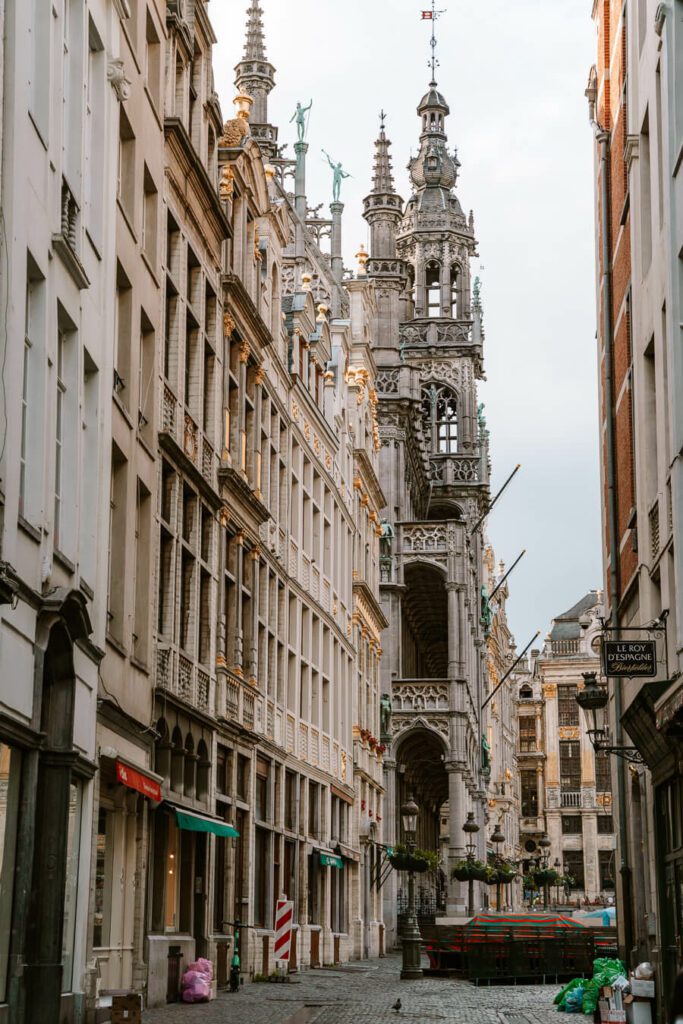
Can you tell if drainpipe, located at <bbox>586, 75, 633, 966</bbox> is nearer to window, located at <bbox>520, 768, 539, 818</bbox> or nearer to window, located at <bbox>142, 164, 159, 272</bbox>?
window, located at <bbox>142, 164, 159, 272</bbox>

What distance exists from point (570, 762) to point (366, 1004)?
335 ft

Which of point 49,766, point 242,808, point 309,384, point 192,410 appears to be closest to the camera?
point 49,766

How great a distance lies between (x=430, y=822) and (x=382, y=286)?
28.6 metres

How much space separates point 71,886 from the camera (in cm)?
1867

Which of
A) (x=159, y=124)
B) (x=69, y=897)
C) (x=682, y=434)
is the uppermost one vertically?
(x=159, y=124)

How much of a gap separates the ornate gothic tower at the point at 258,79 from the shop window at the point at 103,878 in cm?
3173

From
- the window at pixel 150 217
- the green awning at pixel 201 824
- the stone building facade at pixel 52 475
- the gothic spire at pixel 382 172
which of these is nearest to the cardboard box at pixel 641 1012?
the stone building facade at pixel 52 475

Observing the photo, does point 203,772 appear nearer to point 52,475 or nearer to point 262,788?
point 262,788

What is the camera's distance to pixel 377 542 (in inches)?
2199

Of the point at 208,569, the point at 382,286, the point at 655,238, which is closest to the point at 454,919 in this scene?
the point at 208,569

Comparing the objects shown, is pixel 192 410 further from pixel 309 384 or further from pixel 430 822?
pixel 430 822

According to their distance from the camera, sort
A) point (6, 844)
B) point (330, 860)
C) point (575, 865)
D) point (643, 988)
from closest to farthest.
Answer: point (6, 844) < point (643, 988) < point (330, 860) < point (575, 865)

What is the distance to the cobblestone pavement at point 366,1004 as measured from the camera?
22703 mm

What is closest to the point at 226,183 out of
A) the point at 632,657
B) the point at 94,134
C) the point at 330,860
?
the point at 94,134
